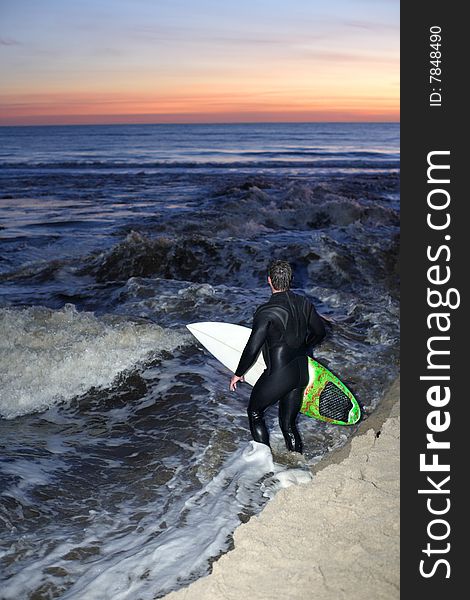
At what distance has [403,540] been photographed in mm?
3480

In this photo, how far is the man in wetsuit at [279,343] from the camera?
5.20 metres

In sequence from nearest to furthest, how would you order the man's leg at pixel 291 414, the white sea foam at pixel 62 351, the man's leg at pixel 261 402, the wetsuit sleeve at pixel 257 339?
the wetsuit sleeve at pixel 257 339 → the man's leg at pixel 261 402 → the man's leg at pixel 291 414 → the white sea foam at pixel 62 351

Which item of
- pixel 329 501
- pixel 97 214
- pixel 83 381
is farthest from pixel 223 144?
pixel 329 501

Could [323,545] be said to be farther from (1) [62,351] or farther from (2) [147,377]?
(1) [62,351]

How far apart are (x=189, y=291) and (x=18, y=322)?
324cm

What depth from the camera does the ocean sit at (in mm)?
4570

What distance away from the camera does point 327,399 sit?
5.93 m

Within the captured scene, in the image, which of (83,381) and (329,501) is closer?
(329,501)

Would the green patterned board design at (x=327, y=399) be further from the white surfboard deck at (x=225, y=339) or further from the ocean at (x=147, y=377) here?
the white surfboard deck at (x=225, y=339)

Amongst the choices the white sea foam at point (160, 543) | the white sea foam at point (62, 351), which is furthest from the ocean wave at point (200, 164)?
the white sea foam at point (160, 543)

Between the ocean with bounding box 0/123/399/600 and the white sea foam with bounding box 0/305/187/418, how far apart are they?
0.03 m

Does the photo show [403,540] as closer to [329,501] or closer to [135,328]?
[329,501]

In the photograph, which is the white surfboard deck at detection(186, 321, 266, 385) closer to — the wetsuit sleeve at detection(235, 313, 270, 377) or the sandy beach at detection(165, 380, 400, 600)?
the wetsuit sleeve at detection(235, 313, 270, 377)

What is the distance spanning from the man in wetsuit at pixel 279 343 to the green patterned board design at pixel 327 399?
1.04 ft
